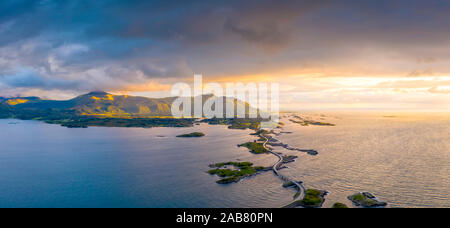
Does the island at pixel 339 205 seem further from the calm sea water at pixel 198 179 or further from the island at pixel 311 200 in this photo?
the calm sea water at pixel 198 179

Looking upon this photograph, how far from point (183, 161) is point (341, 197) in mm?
54046

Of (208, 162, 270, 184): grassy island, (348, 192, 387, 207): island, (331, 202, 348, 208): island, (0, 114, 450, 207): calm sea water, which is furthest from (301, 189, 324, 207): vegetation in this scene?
(208, 162, 270, 184): grassy island

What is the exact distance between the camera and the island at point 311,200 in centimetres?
4506

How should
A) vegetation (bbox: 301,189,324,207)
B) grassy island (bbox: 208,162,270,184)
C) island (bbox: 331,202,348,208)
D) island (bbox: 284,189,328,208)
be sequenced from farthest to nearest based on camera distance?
grassy island (bbox: 208,162,270,184) → vegetation (bbox: 301,189,324,207) → island (bbox: 284,189,328,208) → island (bbox: 331,202,348,208)

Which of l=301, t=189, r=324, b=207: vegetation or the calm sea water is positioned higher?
l=301, t=189, r=324, b=207: vegetation

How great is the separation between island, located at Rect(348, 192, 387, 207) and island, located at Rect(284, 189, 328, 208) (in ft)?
18.5

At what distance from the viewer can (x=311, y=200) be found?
46.4 metres

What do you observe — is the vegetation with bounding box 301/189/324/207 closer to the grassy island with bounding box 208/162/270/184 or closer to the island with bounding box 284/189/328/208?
the island with bounding box 284/189/328/208

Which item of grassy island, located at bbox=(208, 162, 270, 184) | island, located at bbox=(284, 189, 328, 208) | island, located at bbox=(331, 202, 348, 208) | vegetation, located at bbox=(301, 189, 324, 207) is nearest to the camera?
island, located at bbox=(331, 202, 348, 208)

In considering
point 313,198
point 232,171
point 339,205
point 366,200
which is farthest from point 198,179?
point 366,200

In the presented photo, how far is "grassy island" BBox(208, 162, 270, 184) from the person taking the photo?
6220 cm
